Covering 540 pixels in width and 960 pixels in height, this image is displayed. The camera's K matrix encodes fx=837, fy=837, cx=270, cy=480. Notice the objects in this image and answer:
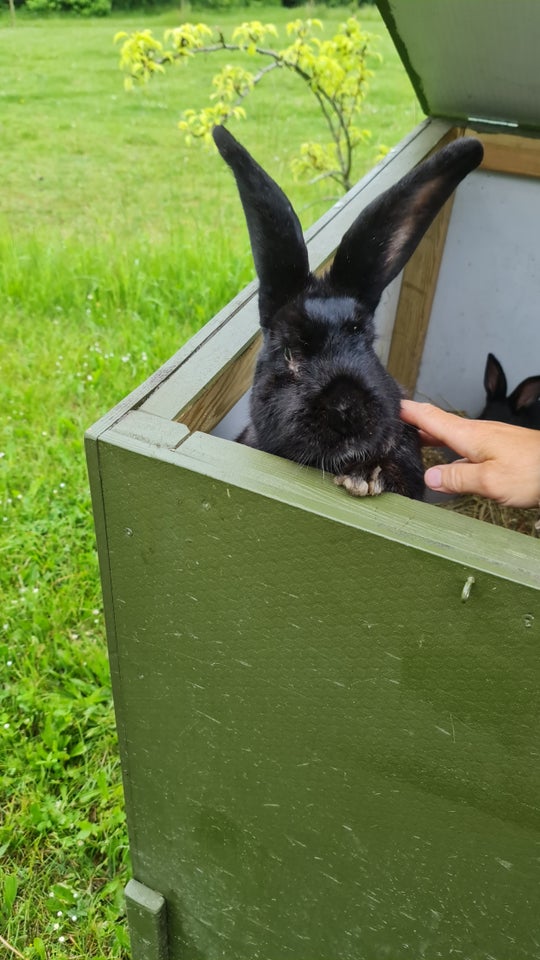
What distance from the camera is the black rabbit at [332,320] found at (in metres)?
1.43

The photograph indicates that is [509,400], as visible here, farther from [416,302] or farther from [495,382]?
[416,302]

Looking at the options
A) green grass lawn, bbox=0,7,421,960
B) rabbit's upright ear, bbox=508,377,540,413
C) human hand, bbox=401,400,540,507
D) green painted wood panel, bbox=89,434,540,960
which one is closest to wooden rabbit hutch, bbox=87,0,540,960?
green painted wood panel, bbox=89,434,540,960

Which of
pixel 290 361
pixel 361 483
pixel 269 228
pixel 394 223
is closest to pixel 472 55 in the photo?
pixel 394 223

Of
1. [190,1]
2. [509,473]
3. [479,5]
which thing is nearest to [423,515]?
[509,473]

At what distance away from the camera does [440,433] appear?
1.70m

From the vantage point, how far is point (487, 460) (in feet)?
5.35

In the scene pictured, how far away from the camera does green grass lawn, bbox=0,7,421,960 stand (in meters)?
2.17

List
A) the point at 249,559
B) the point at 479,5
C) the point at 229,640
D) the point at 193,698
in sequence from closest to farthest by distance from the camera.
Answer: the point at 249,559 → the point at 229,640 → the point at 193,698 → the point at 479,5

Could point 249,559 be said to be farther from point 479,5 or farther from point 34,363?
point 34,363

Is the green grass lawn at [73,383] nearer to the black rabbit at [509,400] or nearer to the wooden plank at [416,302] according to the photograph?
the wooden plank at [416,302]

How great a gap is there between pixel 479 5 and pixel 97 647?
80.7 inches

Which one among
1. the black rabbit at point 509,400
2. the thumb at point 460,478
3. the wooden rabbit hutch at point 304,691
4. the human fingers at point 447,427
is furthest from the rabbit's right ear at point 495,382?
the thumb at point 460,478

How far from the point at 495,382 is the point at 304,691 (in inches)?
69.3

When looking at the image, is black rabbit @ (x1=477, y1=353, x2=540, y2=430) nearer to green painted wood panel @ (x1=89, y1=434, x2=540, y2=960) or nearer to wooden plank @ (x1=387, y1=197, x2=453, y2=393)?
wooden plank @ (x1=387, y1=197, x2=453, y2=393)
